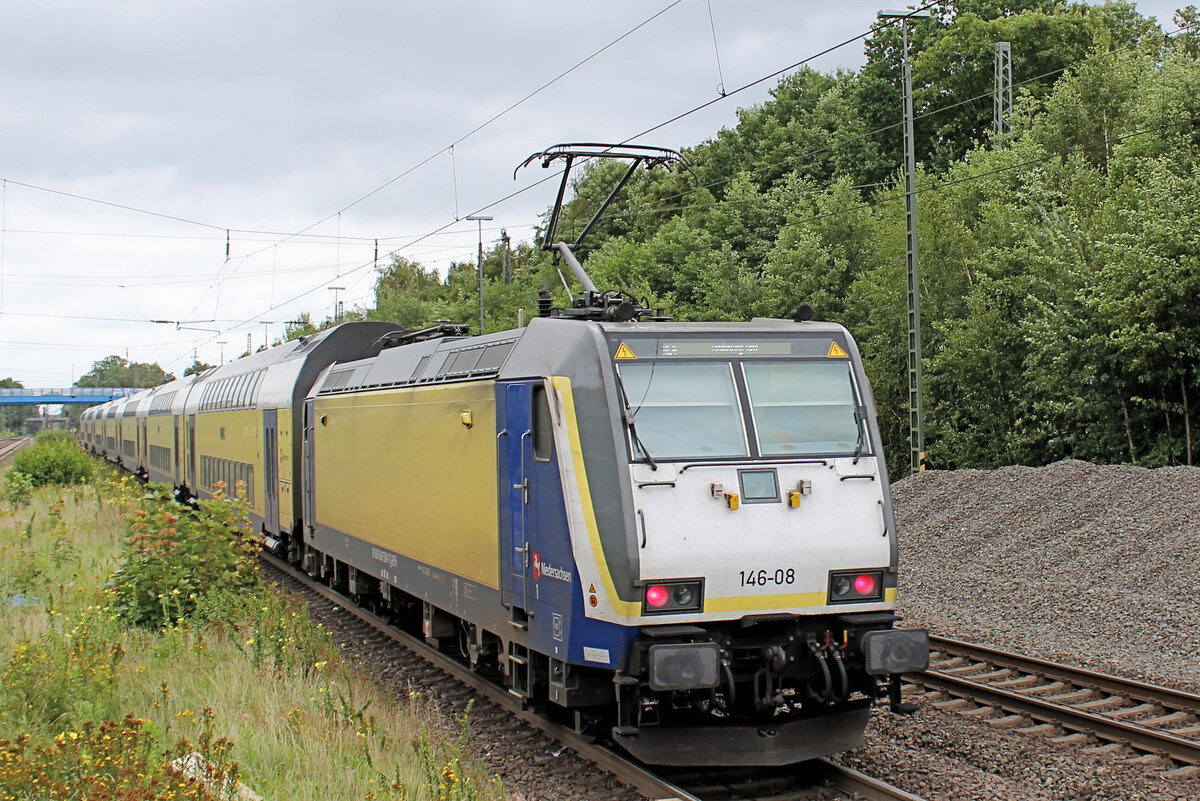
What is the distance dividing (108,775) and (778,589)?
161 inches

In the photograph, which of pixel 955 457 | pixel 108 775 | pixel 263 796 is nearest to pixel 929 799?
pixel 263 796

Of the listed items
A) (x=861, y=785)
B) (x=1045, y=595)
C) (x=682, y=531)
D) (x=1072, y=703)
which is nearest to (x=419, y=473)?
(x=682, y=531)

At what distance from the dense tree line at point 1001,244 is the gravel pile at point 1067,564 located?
2919 mm

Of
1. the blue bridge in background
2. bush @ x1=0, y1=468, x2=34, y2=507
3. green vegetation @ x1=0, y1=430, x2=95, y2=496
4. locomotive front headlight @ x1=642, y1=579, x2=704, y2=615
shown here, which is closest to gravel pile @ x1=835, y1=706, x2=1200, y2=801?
locomotive front headlight @ x1=642, y1=579, x2=704, y2=615

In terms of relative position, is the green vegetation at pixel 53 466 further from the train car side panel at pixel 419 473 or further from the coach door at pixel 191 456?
the train car side panel at pixel 419 473

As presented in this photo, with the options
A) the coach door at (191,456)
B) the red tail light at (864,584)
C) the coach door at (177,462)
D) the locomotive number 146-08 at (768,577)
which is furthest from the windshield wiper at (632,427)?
the coach door at (177,462)

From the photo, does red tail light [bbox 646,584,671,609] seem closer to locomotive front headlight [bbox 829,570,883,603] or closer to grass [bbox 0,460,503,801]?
locomotive front headlight [bbox 829,570,883,603]

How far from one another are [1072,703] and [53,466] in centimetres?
3427

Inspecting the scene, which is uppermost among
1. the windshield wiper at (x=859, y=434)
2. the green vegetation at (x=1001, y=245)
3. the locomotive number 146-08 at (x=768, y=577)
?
the green vegetation at (x=1001, y=245)

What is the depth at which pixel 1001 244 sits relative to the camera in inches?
1003

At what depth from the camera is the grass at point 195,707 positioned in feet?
19.7

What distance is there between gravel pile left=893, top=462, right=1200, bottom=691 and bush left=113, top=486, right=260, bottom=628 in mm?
7946

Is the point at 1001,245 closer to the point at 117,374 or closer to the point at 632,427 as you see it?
the point at 632,427

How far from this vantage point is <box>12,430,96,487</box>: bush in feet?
115
